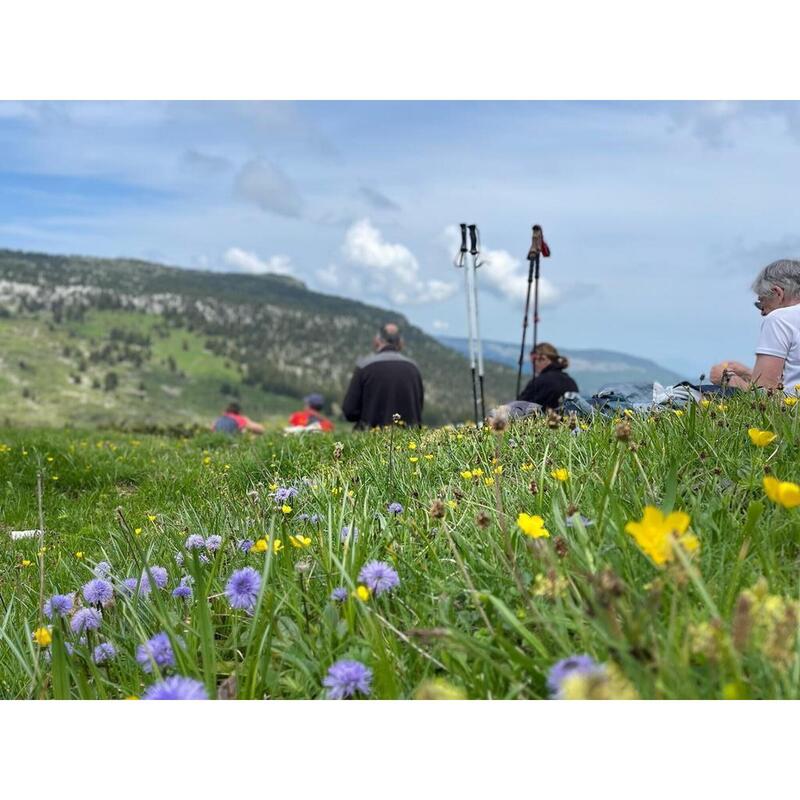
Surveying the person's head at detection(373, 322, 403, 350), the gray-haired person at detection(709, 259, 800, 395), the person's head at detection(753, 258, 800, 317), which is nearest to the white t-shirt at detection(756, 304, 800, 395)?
the gray-haired person at detection(709, 259, 800, 395)

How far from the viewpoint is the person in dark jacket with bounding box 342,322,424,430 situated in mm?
13922

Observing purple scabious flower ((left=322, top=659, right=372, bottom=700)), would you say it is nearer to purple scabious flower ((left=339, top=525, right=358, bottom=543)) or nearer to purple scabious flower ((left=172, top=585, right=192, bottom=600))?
purple scabious flower ((left=339, top=525, right=358, bottom=543))

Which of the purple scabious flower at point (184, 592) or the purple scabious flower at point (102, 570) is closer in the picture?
the purple scabious flower at point (184, 592)

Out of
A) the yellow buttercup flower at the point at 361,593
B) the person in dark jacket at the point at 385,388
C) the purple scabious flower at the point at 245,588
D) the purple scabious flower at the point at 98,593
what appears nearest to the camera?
the yellow buttercup flower at the point at 361,593

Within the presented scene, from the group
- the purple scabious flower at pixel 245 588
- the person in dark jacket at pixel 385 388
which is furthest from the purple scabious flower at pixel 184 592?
the person in dark jacket at pixel 385 388

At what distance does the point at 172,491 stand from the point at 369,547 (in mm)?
5593

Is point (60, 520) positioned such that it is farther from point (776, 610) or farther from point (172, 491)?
point (776, 610)

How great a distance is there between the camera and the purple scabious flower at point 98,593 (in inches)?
112

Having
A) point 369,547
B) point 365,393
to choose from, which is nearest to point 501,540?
point 369,547

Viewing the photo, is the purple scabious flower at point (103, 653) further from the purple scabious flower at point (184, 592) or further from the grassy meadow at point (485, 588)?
the purple scabious flower at point (184, 592)

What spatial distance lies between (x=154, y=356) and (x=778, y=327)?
170313 millimetres

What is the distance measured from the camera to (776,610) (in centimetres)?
152

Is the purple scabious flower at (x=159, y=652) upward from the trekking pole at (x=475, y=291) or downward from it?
downward

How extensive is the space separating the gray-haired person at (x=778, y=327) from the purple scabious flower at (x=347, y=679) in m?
5.53
